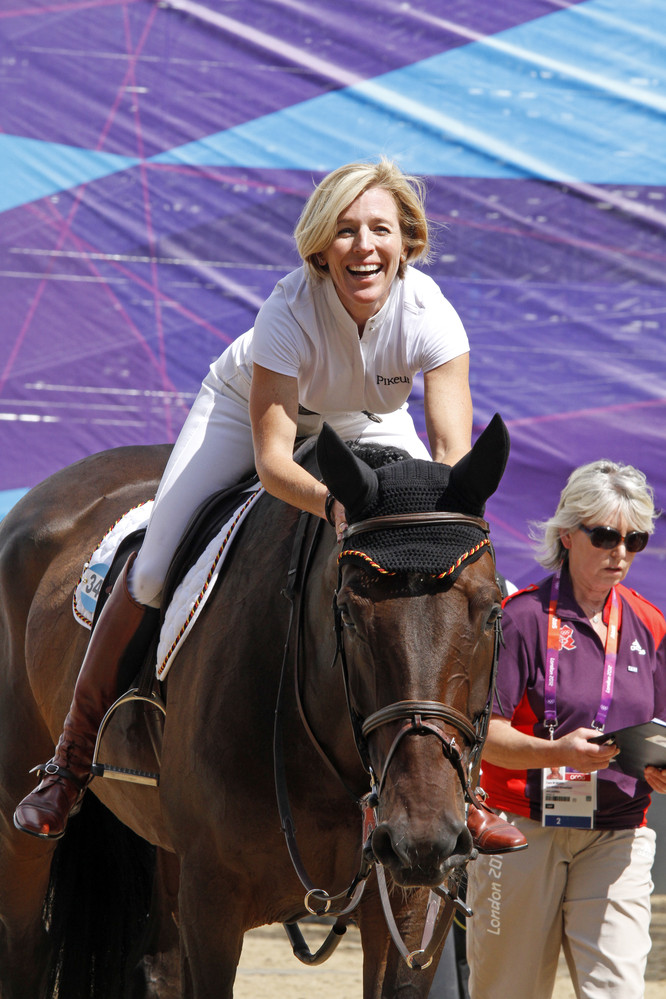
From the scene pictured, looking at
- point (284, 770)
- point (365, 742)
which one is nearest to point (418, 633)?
point (365, 742)

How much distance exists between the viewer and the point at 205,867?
2580 mm

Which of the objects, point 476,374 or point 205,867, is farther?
point 476,374

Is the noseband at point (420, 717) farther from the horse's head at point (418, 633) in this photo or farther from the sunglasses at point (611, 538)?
the sunglasses at point (611, 538)

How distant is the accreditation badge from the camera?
9.67ft

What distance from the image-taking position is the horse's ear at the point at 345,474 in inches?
78.9

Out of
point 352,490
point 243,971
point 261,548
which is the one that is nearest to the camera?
point 352,490

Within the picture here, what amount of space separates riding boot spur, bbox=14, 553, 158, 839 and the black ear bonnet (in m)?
1.19

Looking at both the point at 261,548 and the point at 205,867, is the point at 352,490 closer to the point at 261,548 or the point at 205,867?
the point at 261,548

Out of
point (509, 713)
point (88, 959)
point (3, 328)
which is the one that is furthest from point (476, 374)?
point (88, 959)

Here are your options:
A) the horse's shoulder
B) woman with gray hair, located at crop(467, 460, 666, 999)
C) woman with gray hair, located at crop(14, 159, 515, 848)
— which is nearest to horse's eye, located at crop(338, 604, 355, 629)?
woman with gray hair, located at crop(14, 159, 515, 848)

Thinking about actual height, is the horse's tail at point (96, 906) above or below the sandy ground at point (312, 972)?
above

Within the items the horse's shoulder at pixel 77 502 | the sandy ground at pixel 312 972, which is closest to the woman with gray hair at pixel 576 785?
the horse's shoulder at pixel 77 502

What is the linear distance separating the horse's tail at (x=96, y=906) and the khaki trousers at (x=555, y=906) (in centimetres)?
152

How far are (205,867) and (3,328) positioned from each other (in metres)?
4.03
